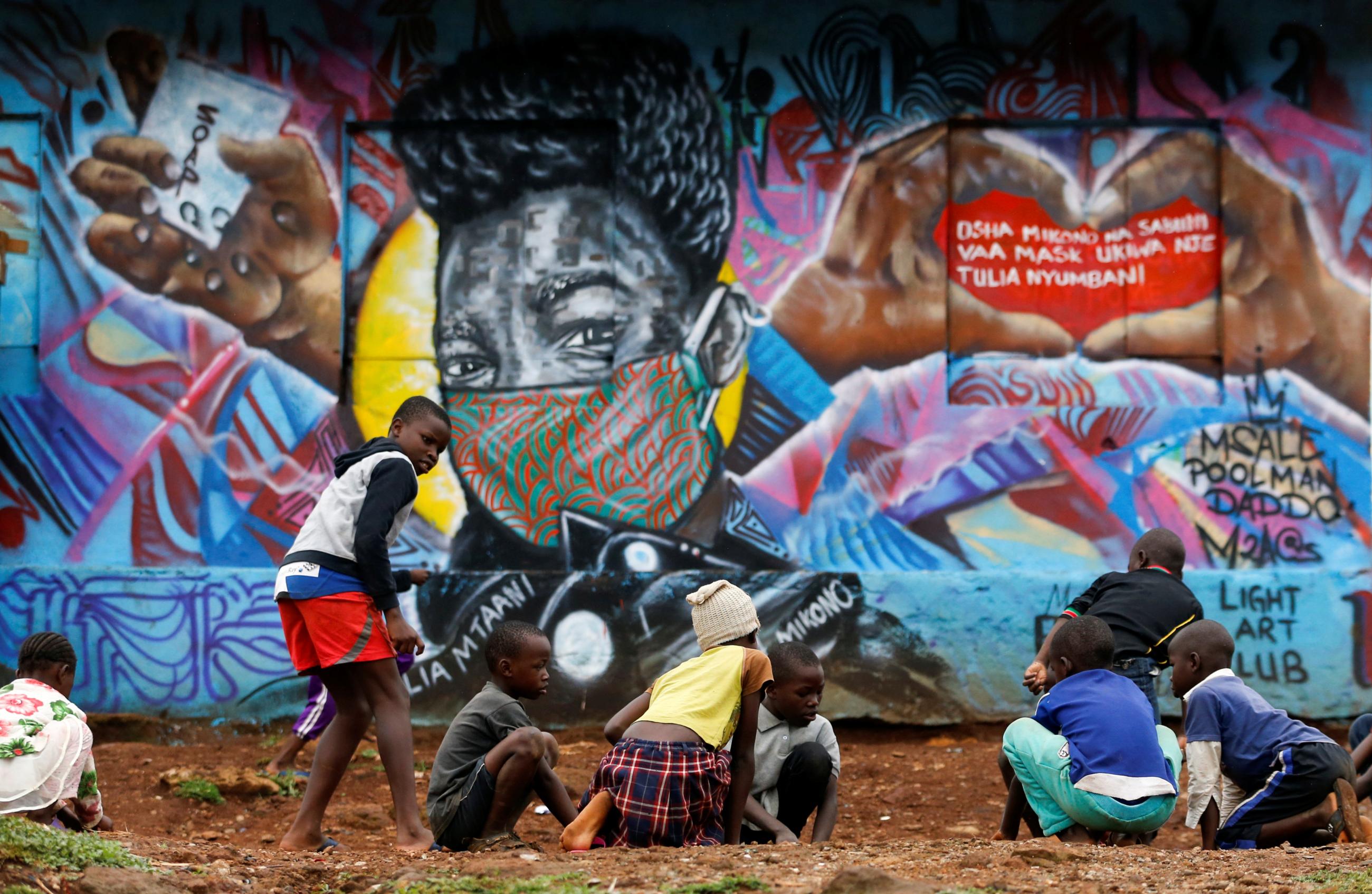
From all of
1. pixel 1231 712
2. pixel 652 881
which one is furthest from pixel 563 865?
pixel 1231 712

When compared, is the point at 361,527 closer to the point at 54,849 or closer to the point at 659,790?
the point at 659,790

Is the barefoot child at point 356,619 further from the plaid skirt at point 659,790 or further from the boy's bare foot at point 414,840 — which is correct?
the plaid skirt at point 659,790

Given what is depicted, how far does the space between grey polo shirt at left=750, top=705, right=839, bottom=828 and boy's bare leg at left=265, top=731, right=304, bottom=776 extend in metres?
2.73

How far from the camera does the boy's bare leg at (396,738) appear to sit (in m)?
4.31

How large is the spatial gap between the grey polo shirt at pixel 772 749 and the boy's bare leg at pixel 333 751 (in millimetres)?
1291

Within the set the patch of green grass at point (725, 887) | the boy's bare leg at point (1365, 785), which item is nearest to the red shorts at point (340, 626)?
the patch of green grass at point (725, 887)

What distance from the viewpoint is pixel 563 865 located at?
3.53 meters

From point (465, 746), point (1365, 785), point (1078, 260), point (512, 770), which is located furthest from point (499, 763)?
point (1078, 260)

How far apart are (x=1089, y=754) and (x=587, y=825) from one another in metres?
1.54

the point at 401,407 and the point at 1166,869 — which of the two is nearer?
the point at 1166,869

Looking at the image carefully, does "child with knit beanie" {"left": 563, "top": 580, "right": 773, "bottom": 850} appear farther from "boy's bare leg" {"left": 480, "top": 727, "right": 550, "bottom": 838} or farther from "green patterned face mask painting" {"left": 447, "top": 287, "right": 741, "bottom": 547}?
"green patterned face mask painting" {"left": 447, "top": 287, "right": 741, "bottom": 547}

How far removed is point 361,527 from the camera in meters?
4.33

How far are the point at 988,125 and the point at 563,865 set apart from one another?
17.5 ft

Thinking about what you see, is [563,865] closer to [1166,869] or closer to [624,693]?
[1166,869]
